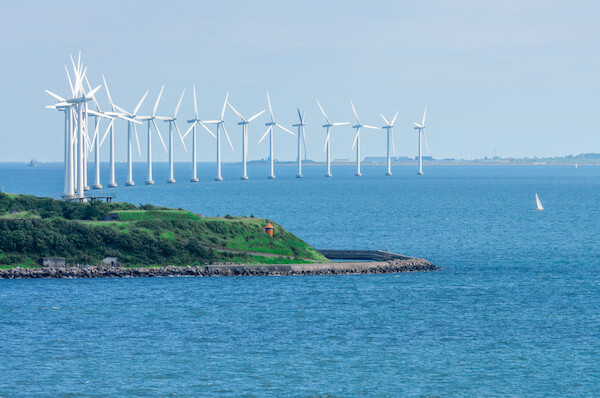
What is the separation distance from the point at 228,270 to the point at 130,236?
11.1 m

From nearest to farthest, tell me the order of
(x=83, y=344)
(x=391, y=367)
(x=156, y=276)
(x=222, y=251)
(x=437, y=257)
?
(x=391, y=367) < (x=83, y=344) < (x=156, y=276) < (x=222, y=251) < (x=437, y=257)

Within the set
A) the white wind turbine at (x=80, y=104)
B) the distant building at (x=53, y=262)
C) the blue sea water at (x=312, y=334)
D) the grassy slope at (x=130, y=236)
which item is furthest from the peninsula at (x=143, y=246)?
the white wind turbine at (x=80, y=104)

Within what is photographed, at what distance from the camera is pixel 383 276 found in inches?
4001

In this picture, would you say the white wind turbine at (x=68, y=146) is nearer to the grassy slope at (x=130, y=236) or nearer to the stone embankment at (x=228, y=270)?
the grassy slope at (x=130, y=236)

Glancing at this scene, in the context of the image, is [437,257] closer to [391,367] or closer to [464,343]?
[464,343]

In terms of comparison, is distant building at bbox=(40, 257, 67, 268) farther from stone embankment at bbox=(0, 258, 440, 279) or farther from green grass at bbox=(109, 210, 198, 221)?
green grass at bbox=(109, 210, 198, 221)

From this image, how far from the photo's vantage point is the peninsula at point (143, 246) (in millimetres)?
98250

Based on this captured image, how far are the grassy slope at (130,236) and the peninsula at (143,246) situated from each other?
10cm

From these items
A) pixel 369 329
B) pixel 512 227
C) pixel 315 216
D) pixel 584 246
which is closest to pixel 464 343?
pixel 369 329

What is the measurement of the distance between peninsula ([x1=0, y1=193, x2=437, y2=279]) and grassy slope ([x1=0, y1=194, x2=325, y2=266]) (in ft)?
0.34

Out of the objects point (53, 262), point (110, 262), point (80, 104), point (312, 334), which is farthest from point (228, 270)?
point (80, 104)

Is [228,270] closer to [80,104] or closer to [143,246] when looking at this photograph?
[143,246]

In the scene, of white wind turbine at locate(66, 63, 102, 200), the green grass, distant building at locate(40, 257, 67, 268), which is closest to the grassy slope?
the green grass

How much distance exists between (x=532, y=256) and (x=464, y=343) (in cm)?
6021
